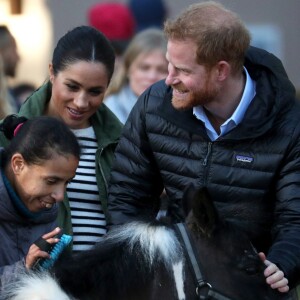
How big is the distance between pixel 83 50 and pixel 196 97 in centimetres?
69

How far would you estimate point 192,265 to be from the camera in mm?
3711

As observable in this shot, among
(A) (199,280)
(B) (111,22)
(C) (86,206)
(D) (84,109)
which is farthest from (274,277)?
(B) (111,22)

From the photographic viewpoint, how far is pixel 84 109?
4762 mm

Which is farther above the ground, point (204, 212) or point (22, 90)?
point (204, 212)

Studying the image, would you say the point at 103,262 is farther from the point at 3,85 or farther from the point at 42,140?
the point at 3,85

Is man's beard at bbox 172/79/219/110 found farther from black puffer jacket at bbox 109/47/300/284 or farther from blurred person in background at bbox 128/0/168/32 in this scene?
blurred person in background at bbox 128/0/168/32

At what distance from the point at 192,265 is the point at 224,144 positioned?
0.84 m

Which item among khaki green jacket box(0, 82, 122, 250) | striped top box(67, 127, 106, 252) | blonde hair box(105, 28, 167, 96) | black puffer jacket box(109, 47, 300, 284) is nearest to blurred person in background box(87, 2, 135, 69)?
blonde hair box(105, 28, 167, 96)

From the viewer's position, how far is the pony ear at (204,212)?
3.72 m

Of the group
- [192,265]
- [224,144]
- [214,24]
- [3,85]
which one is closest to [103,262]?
[192,265]

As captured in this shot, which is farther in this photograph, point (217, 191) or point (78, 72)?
point (78, 72)

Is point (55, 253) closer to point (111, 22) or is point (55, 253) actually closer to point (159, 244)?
point (159, 244)

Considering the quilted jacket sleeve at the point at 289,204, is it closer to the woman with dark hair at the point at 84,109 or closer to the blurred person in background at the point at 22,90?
the woman with dark hair at the point at 84,109

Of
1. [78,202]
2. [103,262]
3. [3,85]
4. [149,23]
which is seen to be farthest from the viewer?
[149,23]
